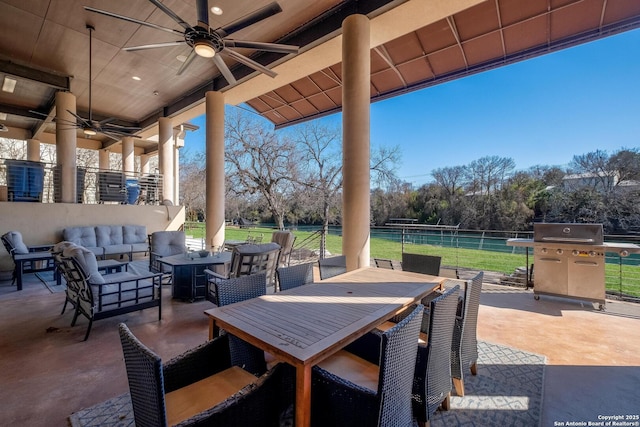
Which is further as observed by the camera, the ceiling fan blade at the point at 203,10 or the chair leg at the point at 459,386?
the ceiling fan blade at the point at 203,10

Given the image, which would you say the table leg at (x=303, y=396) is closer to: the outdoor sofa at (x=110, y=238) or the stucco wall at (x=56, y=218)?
the outdoor sofa at (x=110, y=238)

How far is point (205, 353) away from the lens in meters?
1.69

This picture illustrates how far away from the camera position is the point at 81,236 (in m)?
6.87

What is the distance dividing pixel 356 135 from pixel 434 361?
3511 millimetres

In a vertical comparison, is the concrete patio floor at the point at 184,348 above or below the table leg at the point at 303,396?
below

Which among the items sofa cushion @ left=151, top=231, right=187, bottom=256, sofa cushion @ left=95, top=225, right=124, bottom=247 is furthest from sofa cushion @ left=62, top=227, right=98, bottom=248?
sofa cushion @ left=151, top=231, right=187, bottom=256

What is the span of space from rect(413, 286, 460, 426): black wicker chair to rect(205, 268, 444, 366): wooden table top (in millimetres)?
342

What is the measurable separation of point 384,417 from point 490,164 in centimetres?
1974

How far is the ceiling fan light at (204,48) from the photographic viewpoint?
329cm

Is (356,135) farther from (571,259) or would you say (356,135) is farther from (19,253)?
(19,253)

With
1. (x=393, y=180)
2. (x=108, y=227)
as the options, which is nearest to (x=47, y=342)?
(x=108, y=227)

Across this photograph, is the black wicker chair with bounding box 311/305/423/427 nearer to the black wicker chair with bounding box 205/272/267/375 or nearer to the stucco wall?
the black wicker chair with bounding box 205/272/267/375

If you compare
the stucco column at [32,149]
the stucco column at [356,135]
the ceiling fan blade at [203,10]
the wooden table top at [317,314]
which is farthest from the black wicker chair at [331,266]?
the stucco column at [32,149]

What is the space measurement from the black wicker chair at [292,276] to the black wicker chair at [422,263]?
1.43 meters
